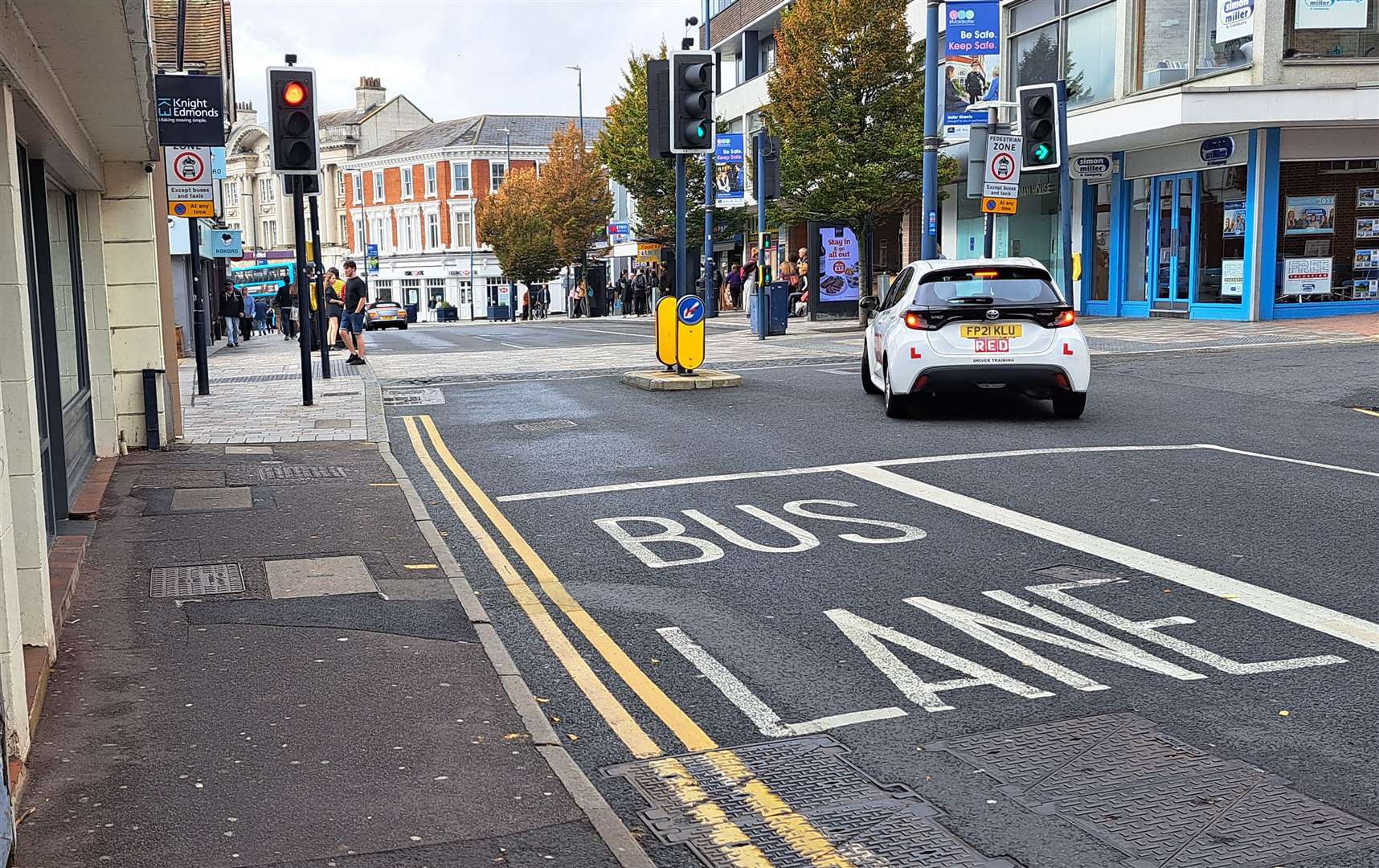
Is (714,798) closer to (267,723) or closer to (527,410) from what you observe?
(267,723)

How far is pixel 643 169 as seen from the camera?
5178 centimetres

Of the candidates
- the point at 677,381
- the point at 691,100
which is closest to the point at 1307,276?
the point at 691,100

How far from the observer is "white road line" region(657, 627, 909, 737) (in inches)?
192

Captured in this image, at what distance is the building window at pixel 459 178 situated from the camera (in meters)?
86.2

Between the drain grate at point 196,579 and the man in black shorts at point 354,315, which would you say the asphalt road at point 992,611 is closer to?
the drain grate at point 196,579

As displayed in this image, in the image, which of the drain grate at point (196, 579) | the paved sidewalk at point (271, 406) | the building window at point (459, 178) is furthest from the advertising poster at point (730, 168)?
the building window at point (459, 178)

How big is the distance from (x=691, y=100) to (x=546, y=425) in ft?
15.8

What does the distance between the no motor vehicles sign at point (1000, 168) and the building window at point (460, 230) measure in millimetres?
70755

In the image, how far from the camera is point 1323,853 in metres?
3.71

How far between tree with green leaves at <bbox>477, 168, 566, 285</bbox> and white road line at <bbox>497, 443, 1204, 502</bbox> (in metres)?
62.7

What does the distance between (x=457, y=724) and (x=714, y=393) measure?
11.4 m

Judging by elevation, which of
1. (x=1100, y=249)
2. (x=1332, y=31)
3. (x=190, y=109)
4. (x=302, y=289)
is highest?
(x=1332, y=31)

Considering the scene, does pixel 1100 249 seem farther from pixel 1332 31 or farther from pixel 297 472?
pixel 297 472

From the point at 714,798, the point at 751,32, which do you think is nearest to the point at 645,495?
the point at 714,798
